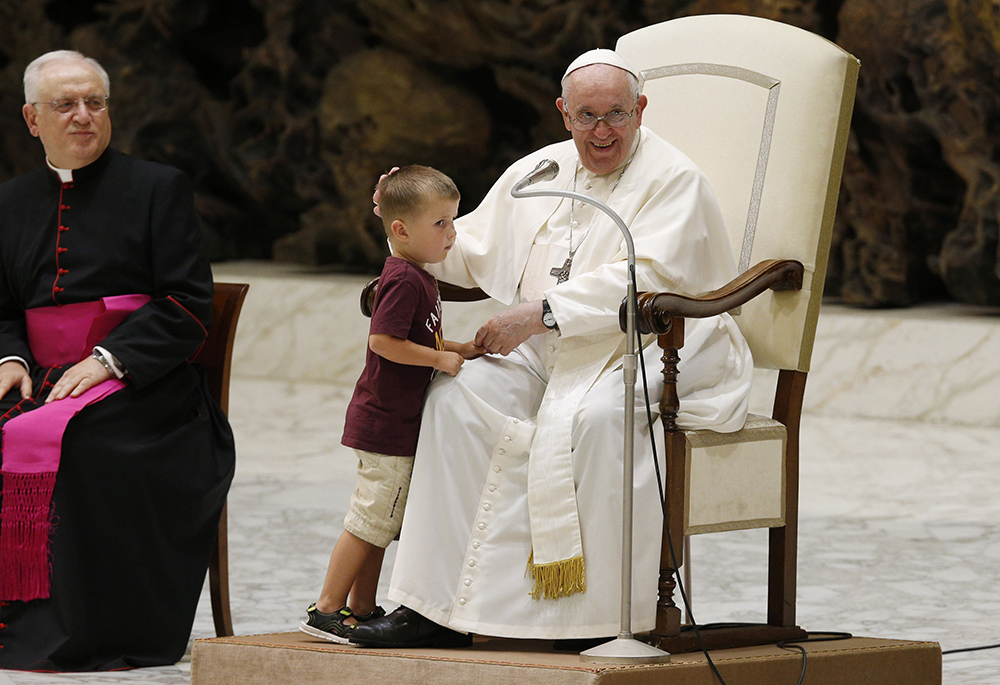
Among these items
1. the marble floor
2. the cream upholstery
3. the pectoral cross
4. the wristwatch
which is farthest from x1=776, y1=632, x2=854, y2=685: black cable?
the pectoral cross

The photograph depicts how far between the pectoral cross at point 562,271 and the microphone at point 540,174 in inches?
27.8

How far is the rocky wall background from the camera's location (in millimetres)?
7914

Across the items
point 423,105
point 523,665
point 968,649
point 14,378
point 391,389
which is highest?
point 423,105

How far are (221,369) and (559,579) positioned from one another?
154 centimetres

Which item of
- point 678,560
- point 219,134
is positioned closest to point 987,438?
point 678,560

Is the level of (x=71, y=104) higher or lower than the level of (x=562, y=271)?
higher

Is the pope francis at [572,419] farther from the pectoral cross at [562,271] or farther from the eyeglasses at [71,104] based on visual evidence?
the eyeglasses at [71,104]

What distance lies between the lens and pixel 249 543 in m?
5.72

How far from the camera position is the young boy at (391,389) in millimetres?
3477

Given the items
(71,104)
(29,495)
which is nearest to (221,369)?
(29,495)

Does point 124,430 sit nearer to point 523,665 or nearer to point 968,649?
point 523,665

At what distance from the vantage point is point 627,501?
3.17 metres

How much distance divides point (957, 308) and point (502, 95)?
3.62 metres

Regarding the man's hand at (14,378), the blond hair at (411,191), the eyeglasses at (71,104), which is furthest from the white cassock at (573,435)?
the eyeglasses at (71,104)
